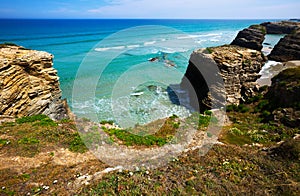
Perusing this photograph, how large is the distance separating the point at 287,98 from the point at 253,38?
3761 centimetres

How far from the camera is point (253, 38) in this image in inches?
1939

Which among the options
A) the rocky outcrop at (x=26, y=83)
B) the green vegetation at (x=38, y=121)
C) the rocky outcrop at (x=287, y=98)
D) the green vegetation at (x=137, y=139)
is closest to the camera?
the green vegetation at (x=137, y=139)

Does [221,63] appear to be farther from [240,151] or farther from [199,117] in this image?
[240,151]

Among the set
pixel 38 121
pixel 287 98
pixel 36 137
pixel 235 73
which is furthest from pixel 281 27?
pixel 36 137

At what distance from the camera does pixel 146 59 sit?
49094 millimetres

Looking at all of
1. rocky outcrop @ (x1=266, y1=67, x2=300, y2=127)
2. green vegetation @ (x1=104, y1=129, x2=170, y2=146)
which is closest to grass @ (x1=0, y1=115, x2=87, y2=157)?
green vegetation @ (x1=104, y1=129, x2=170, y2=146)

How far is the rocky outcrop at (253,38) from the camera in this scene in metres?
48.3

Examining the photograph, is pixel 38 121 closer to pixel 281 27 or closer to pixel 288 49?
pixel 288 49

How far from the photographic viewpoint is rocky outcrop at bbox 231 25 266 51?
48.3m

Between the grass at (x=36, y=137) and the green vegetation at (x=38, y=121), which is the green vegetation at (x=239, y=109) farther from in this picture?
the green vegetation at (x=38, y=121)

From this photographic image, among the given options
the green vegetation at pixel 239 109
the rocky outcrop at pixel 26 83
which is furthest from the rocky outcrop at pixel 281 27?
the rocky outcrop at pixel 26 83

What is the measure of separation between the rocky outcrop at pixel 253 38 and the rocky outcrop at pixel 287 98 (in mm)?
30933

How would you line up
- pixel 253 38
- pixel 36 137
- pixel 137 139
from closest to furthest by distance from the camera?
pixel 36 137 < pixel 137 139 < pixel 253 38

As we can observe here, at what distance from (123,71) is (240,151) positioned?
107ft
